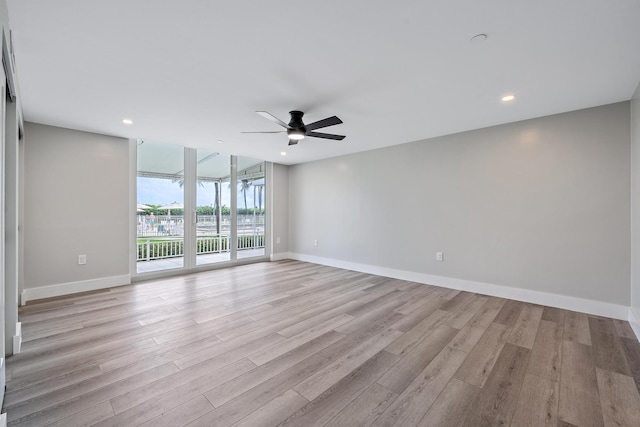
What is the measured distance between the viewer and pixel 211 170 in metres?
5.52

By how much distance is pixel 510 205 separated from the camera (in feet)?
11.8

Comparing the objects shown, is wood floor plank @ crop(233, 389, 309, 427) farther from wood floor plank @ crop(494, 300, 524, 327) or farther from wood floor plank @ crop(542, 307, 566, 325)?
wood floor plank @ crop(542, 307, 566, 325)

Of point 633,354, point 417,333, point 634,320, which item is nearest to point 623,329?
point 634,320

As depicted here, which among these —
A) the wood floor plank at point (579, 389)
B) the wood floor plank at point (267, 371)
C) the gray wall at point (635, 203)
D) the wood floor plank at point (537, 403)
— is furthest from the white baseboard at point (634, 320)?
the wood floor plank at point (267, 371)

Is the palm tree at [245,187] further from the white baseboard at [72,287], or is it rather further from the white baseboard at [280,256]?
the white baseboard at [72,287]

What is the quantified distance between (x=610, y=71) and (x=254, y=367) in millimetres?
3837

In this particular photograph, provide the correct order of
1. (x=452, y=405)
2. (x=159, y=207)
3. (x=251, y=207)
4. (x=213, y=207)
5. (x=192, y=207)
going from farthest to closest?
(x=251, y=207) < (x=213, y=207) < (x=192, y=207) < (x=159, y=207) < (x=452, y=405)

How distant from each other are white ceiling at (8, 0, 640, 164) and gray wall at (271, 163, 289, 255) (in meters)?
3.05

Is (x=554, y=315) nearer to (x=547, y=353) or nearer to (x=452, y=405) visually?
(x=547, y=353)

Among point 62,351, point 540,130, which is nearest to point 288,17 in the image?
point 62,351

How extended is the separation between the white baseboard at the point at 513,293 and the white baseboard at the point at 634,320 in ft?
0.34

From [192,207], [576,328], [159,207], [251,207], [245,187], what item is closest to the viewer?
[576,328]

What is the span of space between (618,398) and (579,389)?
7.3 inches

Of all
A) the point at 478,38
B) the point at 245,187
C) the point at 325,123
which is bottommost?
the point at 245,187
